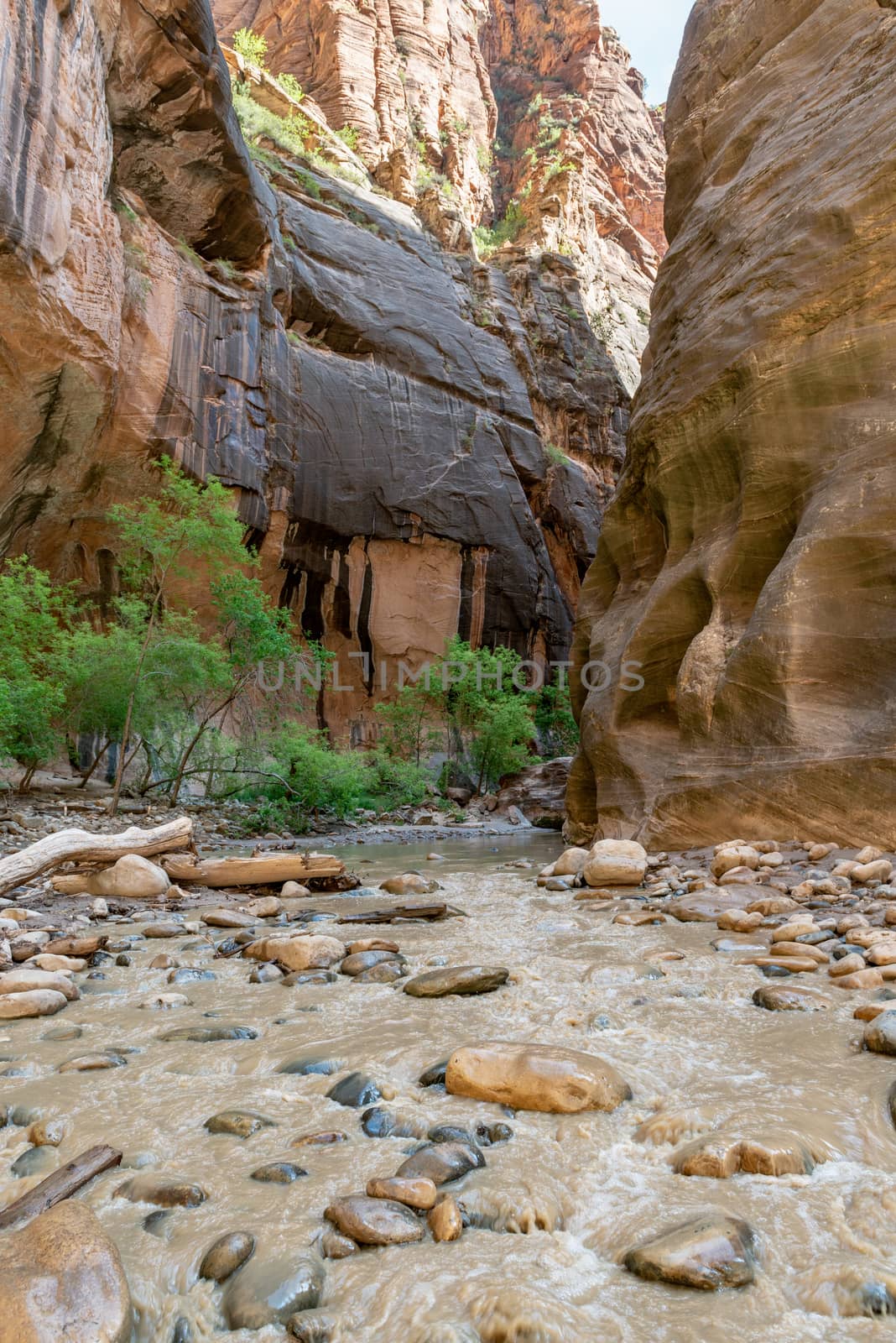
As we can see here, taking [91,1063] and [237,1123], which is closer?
[237,1123]

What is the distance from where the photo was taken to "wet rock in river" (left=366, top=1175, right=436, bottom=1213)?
1.74 metres

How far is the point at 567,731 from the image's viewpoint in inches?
1157

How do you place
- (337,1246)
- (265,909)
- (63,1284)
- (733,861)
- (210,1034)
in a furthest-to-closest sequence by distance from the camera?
(733,861), (265,909), (210,1034), (337,1246), (63,1284)

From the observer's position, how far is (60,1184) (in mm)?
1803

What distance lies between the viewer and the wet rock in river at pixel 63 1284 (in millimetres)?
1259

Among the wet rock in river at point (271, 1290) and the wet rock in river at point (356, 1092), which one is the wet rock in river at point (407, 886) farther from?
the wet rock in river at point (271, 1290)

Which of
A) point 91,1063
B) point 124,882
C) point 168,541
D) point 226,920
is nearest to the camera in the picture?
point 91,1063

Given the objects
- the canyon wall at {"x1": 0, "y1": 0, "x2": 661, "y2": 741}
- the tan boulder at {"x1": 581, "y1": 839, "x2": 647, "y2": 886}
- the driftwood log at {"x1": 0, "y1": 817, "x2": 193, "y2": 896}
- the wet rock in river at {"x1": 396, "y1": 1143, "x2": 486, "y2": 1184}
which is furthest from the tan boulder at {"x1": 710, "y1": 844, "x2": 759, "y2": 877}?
the canyon wall at {"x1": 0, "y1": 0, "x2": 661, "y2": 741}

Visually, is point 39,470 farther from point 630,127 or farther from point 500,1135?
point 630,127

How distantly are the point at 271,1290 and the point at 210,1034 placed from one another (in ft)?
5.34

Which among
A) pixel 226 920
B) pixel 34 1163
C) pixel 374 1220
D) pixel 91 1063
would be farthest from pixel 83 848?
pixel 374 1220

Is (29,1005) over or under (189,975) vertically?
over

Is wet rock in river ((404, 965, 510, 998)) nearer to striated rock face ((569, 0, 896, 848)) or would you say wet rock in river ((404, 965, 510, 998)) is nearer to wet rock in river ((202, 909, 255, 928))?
wet rock in river ((202, 909, 255, 928))

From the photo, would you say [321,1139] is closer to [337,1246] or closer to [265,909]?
[337,1246]
